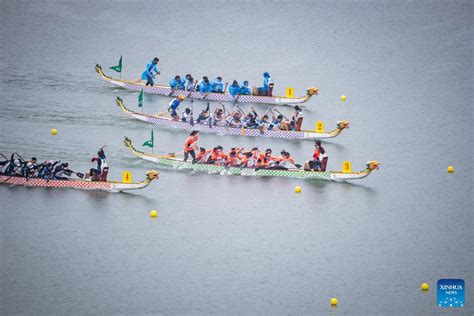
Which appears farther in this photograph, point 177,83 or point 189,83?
point 177,83

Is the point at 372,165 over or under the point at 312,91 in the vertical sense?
under

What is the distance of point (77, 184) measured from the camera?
50.3 m

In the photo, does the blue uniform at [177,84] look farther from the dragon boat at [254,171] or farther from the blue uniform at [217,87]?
the dragon boat at [254,171]

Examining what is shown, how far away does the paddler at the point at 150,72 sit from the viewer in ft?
197

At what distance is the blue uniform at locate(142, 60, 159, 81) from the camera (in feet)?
197

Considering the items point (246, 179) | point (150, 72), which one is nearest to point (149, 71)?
point (150, 72)

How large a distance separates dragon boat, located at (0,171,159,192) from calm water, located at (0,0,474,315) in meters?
0.31

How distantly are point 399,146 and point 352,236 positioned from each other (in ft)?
28.1

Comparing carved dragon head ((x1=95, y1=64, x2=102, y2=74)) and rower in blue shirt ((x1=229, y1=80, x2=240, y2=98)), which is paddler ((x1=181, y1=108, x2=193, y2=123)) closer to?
rower in blue shirt ((x1=229, y1=80, x2=240, y2=98))

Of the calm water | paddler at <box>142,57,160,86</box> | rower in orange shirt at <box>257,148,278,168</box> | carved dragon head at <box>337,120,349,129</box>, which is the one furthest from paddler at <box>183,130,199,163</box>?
paddler at <box>142,57,160,86</box>

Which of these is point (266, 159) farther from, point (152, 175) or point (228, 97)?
point (228, 97)

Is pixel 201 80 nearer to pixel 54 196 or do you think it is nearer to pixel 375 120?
pixel 375 120

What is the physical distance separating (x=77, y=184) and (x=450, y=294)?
557 inches

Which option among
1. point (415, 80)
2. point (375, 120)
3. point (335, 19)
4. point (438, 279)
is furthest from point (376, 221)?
point (335, 19)
